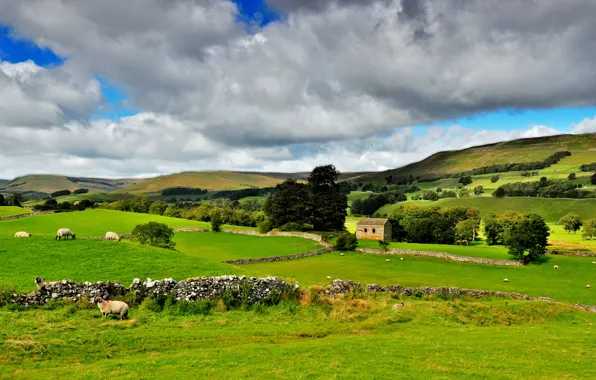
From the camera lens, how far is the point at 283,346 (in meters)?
16.3

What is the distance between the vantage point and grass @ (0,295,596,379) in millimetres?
13211

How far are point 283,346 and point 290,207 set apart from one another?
87.8 meters

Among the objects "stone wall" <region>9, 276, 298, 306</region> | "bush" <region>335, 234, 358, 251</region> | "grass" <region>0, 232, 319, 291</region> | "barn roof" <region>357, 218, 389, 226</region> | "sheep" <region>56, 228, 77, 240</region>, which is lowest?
"bush" <region>335, 234, 358, 251</region>

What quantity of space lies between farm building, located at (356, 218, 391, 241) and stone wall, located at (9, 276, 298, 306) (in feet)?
251

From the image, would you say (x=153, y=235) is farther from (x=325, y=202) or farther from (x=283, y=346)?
(x=325, y=202)

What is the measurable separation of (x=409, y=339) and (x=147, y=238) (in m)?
44.3

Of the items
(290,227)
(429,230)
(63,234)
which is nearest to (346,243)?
(290,227)

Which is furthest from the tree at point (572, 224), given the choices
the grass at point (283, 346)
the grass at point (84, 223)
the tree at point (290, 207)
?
the grass at point (283, 346)

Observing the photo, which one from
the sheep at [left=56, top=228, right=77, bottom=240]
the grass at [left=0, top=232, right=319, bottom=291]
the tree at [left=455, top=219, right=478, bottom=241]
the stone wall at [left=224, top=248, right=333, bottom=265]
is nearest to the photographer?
the grass at [left=0, top=232, right=319, bottom=291]

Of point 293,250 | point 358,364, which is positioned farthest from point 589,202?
point 358,364

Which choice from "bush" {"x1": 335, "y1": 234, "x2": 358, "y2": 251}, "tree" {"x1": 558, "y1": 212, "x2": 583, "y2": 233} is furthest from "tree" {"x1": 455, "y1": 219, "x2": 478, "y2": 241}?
"bush" {"x1": 335, "y1": 234, "x2": 358, "y2": 251}

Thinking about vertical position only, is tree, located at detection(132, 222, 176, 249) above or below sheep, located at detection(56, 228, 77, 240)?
below

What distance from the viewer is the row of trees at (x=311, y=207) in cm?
10419

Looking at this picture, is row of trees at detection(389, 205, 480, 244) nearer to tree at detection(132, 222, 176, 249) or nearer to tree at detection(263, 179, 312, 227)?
tree at detection(263, 179, 312, 227)
